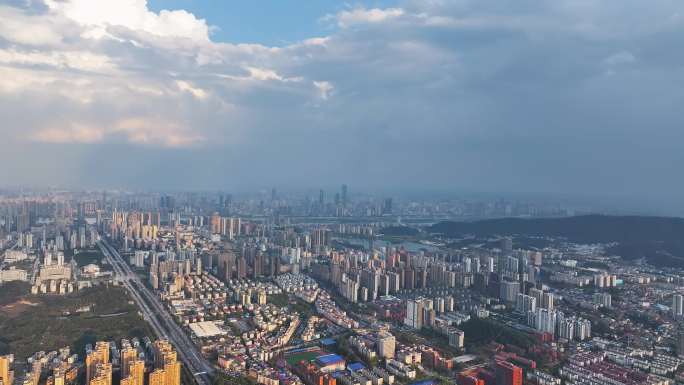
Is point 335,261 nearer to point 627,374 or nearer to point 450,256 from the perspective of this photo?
point 450,256

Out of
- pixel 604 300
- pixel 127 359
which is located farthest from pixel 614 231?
pixel 127 359

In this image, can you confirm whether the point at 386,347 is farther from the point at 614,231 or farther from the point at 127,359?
the point at 614,231

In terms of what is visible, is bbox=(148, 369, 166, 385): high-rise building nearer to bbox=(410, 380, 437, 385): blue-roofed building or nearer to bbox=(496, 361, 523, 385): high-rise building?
bbox=(410, 380, 437, 385): blue-roofed building

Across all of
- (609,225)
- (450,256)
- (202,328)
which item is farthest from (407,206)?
(202,328)

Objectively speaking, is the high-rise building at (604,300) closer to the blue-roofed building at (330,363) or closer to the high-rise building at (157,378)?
the blue-roofed building at (330,363)

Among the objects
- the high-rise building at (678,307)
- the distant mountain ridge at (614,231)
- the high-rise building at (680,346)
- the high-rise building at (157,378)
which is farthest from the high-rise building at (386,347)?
the distant mountain ridge at (614,231)

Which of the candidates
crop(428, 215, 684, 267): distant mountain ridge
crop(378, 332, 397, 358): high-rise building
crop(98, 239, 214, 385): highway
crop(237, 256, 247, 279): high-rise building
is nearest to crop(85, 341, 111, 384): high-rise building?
crop(98, 239, 214, 385): highway
